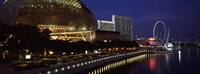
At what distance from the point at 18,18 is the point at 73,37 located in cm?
1886

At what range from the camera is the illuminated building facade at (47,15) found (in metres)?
81.9

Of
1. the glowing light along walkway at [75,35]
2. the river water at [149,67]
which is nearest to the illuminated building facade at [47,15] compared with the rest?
the glowing light along walkway at [75,35]

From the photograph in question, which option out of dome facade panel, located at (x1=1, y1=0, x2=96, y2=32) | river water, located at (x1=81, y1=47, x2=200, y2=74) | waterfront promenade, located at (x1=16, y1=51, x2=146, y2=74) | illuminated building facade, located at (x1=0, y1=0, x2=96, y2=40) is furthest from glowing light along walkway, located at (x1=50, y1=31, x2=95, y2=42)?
waterfront promenade, located at (x1=16, y1=51, x2=146, y2=74)

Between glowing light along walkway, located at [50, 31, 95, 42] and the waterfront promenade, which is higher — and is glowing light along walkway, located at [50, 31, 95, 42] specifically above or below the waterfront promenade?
above

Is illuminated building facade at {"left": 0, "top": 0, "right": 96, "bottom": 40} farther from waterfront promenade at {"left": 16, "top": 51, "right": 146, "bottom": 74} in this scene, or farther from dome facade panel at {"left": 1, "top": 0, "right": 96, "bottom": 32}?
waterfront promenade at {"left": 16, "top": 51, "right": 146, "bottom": 74}

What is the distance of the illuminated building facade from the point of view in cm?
8194

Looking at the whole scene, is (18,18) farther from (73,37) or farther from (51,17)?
(73,37)

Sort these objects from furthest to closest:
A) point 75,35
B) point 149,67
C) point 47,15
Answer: point 75,35 → point 47,15 → point 149,67

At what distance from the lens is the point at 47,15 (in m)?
85.8

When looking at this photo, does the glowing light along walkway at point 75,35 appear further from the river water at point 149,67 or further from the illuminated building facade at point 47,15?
the river water at point 149,67

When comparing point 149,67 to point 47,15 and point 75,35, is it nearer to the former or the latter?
point 47,15

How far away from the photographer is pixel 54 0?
301 ft

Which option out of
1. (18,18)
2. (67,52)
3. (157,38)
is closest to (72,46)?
(67,52)

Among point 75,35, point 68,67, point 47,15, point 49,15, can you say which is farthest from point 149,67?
point 75,35
